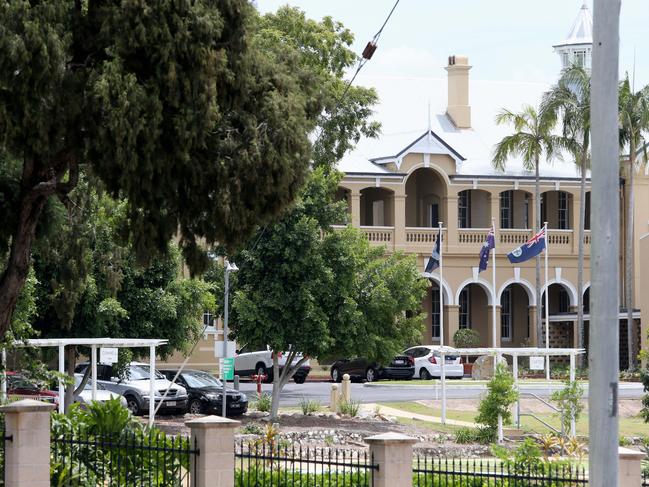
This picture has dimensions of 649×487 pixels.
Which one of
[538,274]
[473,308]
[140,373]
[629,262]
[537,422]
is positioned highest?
[629,262]

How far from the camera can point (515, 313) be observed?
63094 millimetres

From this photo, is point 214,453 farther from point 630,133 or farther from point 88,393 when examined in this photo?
point 630,133

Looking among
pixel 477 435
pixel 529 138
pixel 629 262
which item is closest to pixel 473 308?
pixel 629 262

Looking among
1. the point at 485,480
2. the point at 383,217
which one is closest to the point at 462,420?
the point at 485,480

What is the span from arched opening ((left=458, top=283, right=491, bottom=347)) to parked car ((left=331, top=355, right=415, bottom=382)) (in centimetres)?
1069

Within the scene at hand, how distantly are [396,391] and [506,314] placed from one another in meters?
19.6

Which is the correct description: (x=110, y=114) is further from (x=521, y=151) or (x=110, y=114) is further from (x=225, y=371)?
(x=521, y=151)

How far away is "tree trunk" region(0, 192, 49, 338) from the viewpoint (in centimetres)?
1741

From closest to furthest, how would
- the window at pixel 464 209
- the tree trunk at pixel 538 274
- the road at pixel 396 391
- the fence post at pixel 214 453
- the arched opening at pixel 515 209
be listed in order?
the fence post at pixel 214 453, the road at pixel 396 391, the tree trunk at pixel 538 274, the window at pixel 464 209, the arched opening at pixel 515 209

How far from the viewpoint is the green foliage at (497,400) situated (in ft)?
96.4

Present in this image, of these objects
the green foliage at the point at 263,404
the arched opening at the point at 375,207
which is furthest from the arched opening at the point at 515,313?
the green foliage at the point at 263,404

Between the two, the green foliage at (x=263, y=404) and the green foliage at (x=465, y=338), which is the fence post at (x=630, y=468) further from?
the green foliage at (x=465, y=338)

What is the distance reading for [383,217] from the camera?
198ft

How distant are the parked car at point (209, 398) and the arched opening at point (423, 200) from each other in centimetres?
2549
